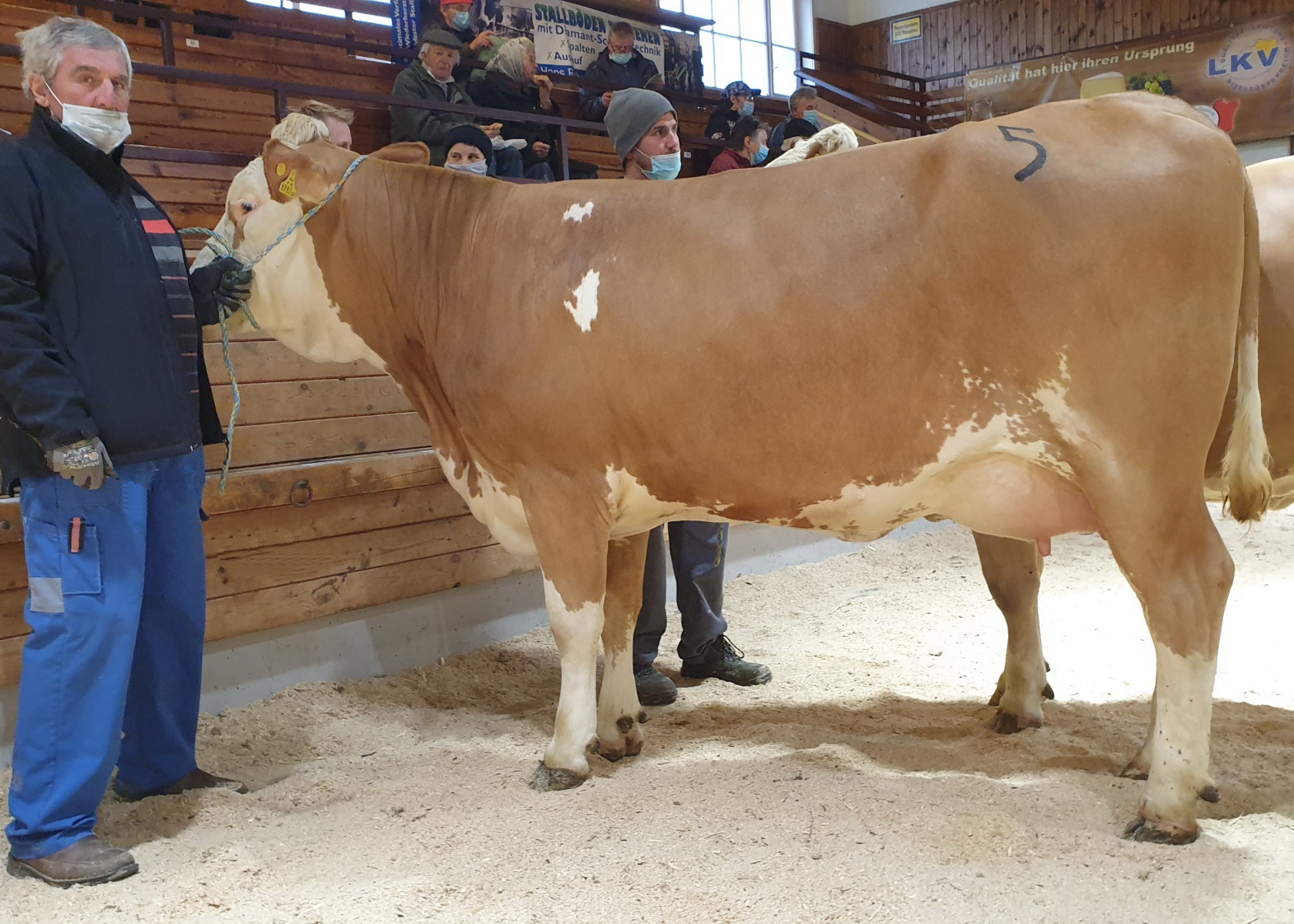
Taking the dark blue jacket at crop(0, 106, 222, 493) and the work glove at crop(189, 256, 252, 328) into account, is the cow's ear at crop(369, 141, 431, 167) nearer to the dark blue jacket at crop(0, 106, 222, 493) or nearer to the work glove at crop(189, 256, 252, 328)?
the work glove at crop(189, 256, 252, 328)

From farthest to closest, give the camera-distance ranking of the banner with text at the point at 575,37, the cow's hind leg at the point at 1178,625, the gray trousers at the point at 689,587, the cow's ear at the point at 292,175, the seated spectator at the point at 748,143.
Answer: the banner with text at the point at 575,37 < the seated spectator at the point at 748,143 < the gray trousers at the point at 689,587 < the cow's ear at the point at 292,175 < the cow's hind leg at the point at 1178,625

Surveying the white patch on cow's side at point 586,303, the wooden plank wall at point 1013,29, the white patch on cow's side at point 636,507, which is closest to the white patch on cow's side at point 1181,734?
the white patch on cow's side at point 636,507

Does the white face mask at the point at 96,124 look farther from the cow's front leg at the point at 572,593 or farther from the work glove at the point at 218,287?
the cow's front leg at the point at 572,593

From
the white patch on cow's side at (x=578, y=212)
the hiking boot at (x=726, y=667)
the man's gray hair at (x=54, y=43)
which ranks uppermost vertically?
the man's gray hair at (x=54, y=43)

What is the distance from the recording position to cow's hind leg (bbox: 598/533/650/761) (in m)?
3.27

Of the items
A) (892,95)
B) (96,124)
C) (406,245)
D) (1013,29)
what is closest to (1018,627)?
(406,245)

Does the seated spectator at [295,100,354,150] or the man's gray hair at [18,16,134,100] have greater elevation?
the seated spectator at [295,100,354,150]

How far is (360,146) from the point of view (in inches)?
315

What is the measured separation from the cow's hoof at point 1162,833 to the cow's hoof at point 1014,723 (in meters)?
0.84

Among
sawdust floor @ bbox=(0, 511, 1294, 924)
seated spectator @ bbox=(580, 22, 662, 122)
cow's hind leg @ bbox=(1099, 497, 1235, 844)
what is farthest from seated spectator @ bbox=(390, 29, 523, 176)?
cow's hind leg @ bbox=(1099, 497, 1235, 844)

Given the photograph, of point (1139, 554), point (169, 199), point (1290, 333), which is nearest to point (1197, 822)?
point (1139, 554)

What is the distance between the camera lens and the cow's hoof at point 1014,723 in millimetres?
3311

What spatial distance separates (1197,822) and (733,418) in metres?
1.49

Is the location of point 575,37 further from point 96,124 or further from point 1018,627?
point 1018,627
